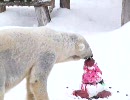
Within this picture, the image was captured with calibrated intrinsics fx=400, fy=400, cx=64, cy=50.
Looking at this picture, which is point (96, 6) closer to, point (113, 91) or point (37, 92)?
point (113, 91)

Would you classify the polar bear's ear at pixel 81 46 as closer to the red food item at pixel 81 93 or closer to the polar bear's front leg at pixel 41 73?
the polar bear's front leg at pixel 41 73

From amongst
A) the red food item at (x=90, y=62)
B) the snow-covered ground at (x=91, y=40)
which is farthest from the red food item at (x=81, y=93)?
the red food item at (x=90, y=62)

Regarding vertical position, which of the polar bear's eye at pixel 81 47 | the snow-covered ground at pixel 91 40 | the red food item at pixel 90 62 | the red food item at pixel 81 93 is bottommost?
the snow-covered ground at pixel 91 40

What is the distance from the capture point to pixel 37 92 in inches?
166

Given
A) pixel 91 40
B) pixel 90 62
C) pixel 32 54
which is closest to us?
pixel 32 54

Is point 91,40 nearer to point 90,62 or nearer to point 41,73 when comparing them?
point 90,62

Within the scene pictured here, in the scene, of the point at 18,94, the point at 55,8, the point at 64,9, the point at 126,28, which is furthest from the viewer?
the point at 55,8

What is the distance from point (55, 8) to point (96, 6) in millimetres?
1347

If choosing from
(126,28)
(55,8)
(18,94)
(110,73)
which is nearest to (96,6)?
(55,8)

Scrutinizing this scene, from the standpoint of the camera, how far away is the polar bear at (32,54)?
3820mm

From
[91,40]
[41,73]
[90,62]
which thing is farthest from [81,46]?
[91,40]

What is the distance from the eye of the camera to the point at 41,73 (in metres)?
4.11

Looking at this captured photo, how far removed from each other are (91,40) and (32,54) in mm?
3619

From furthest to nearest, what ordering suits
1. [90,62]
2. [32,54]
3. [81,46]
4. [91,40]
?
[91,40] < [90,62] < [81,46] < [32,54]
